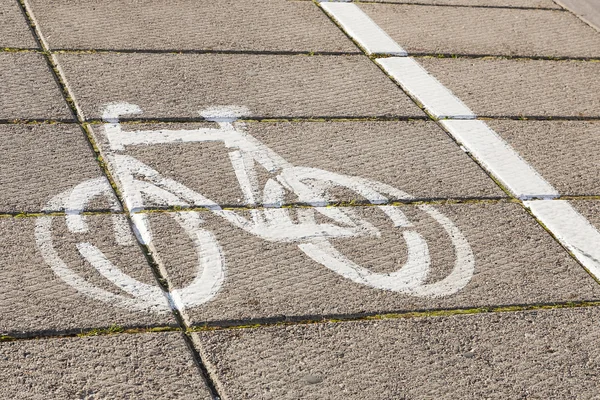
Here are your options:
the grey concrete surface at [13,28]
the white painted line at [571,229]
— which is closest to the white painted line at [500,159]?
the white painted line at [571,229]

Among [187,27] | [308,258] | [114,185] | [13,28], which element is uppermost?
[13,28]

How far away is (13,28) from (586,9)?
208 inches

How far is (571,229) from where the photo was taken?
15.8ft

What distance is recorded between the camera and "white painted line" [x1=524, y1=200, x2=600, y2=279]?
4.60 metres

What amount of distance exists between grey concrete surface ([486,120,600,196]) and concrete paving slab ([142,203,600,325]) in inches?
25.9

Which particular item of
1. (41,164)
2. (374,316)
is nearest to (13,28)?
(41,164)

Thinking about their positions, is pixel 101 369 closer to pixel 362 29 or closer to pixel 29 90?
pixel 29 90

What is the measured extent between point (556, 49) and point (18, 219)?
483 cm

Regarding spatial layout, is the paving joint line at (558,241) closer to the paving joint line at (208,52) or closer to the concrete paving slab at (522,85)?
the concrete paving slab at (522,85)

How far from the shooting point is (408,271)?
4.26 m

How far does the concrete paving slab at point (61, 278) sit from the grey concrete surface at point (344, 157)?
19.3 inches

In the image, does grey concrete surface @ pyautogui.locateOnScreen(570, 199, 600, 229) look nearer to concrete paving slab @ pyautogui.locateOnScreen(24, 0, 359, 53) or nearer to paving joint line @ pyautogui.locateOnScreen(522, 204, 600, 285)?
paving joint line @ pyautogui.locateOnScreen(522, 204, 600, 285)

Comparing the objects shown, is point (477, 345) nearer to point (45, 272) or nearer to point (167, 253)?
point (167, 253)

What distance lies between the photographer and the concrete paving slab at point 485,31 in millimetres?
7098
